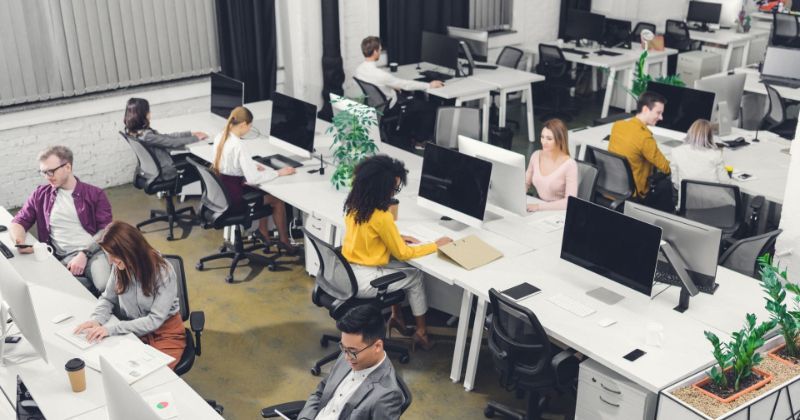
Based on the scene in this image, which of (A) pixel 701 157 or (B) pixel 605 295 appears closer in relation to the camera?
(B) pixel 605 295

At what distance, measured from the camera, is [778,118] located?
770cm

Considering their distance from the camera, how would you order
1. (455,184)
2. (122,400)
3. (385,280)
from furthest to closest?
1. (455,184)
2. (385,280)
3. (122,400)

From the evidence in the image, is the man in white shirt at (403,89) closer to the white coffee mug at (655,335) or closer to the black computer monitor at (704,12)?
the white coffee mug at (655,335)

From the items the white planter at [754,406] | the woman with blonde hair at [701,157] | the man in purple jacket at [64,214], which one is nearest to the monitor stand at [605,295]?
the white planter at [754,406]

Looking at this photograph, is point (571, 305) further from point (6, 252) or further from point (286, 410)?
point (6, 252)

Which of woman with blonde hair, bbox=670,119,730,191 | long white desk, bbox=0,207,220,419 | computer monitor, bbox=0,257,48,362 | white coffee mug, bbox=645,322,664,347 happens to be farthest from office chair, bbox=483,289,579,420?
woman with blonde hair, bbox=670,119,730,191

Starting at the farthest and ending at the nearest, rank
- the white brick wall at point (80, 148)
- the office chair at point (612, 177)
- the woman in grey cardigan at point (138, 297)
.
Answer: the white brick wall at point (80, 148)
the office chair at point (612, 177)
the woman in grey cardigan at point (138, 297)

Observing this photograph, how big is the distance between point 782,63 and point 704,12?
130 inches

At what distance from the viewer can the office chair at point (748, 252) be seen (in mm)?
4645

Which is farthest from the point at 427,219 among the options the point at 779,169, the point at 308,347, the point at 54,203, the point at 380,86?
the point at 380,86

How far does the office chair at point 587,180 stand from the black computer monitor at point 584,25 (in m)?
4.83

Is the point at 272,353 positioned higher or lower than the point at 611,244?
lower

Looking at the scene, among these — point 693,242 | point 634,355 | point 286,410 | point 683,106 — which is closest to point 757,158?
point 683,106

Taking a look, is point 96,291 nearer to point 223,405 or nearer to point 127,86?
point 223,405
